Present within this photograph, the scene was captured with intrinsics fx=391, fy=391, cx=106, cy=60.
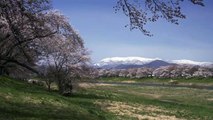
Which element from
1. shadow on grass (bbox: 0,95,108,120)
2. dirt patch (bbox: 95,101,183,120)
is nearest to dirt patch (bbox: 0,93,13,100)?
shadow on grass (bbox: 0,95,108,120)

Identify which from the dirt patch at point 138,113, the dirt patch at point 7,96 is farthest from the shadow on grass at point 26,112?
the dirt patch at point 138,113

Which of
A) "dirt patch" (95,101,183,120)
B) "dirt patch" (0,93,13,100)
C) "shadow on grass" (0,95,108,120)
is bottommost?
"dirt patch" (95,101,183,120)

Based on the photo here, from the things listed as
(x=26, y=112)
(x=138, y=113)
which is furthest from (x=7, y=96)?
(x=138, y=113)

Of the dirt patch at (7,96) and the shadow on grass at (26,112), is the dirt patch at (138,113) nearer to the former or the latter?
the shadow on grass at (26,112)

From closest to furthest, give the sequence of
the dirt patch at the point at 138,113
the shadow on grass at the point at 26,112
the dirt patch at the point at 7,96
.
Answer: the shadow on grass at the point at 26,112 < the dirt patch at the point at 7,96 < the dirt patch at the point at 138,113

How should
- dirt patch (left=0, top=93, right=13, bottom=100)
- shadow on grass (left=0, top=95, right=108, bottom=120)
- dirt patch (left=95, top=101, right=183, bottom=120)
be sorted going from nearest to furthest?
shadow on grass (left=0, top=95, right=108, bottom=120)
dirt patch (left=0, top=93, right=13, bottom=100)
dirt patch (left=95, top=101, right=183, bottom=120)

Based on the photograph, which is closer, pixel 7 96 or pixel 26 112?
pixel 26 112

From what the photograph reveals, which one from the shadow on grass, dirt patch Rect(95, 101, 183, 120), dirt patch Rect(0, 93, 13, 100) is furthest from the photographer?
dirt patch Rect(95, 101, 183, 120)

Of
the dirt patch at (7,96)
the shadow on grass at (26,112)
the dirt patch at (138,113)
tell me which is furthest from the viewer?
the dirt patch at (138,113)

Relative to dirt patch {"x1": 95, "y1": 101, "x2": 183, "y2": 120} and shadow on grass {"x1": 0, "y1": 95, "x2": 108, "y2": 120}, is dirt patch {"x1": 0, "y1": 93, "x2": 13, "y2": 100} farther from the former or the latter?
dirt patch {"x1": 95, "y1": 101, "x2": 183, "y2": 120}

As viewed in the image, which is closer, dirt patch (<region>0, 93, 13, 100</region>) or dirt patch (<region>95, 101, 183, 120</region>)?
dirt patch (<region>0, 93, 13, 100</region>)

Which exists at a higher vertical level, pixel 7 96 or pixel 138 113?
pixel 7 96

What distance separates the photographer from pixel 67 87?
54.1m

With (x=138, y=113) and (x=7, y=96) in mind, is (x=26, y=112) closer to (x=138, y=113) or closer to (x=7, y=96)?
(x=7, y=96)
